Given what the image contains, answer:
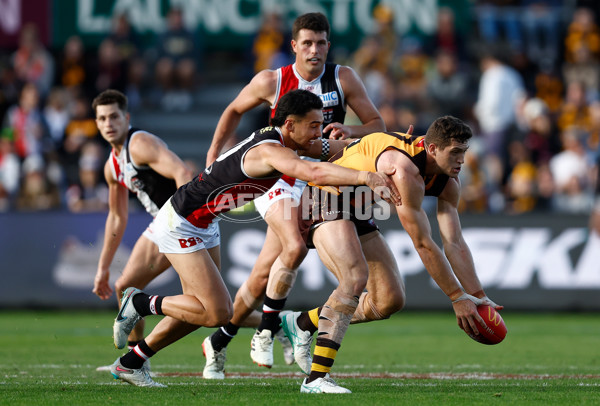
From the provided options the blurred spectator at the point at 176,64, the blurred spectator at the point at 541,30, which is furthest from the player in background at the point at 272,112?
the blurred spectator at the point at 541,30

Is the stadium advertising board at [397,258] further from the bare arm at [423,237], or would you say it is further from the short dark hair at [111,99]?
the bare arm at [423,237]

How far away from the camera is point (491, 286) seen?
14.8 m

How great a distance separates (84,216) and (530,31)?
1051 cm

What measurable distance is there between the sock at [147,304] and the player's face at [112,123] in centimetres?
181

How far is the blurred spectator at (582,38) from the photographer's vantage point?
764 inches

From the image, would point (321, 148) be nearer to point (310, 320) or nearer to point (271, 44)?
point (310, 320)

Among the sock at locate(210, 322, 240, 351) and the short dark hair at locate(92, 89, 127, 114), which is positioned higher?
the short dark hair at locate(92, 89, 127, 114)

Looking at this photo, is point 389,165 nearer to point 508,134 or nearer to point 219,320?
point 219,320

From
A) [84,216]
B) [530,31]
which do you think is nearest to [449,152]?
[84,216]

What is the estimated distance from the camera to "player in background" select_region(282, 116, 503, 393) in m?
7.16

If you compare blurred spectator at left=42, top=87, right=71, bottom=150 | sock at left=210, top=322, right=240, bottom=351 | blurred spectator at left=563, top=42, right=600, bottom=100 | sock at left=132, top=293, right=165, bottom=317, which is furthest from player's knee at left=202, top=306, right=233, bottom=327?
blurred spectator at left=563, top=42, right=600, bottom=100

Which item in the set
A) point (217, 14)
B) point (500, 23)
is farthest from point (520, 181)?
point (217, 14)

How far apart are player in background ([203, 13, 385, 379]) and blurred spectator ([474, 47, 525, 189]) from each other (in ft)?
27.0

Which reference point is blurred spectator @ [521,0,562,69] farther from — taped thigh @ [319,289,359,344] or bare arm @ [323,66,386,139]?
taped thigh @ [319,289,359,344]
